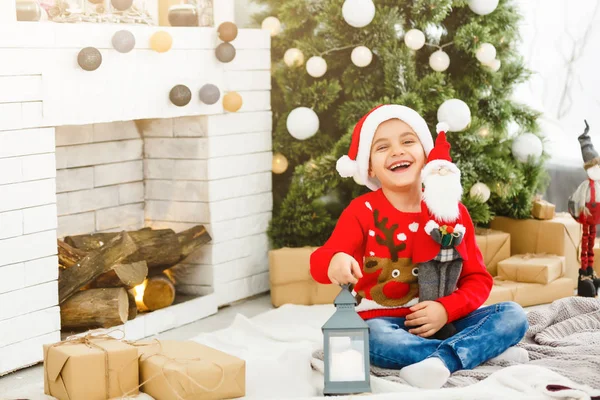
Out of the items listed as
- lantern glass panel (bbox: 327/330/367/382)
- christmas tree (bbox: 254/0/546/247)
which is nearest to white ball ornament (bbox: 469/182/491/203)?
christmas tree (bbox: 254/0/546/247)

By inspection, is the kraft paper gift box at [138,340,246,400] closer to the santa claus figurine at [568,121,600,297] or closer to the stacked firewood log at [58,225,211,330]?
the stacked firewood log at [58,225,211,330]

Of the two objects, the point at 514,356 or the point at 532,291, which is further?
the point at 532,291

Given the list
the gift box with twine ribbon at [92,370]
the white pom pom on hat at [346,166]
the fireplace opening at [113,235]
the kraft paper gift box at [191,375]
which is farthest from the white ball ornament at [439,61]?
the gift box with twine ribbon at [92,370]

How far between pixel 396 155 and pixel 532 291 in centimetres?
115

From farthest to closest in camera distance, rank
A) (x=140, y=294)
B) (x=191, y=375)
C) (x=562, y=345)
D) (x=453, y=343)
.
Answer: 1. (x=140, y=294)
2. (x=562, y=345)
3. (x=453, y=343)
4. (x=191, y=375)

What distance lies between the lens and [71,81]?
114 inches

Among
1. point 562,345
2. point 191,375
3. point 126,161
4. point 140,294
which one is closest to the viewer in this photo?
point 191,375

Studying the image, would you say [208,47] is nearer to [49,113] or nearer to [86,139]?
[86,139]

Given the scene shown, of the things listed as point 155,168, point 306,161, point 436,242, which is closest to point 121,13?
point 155,168

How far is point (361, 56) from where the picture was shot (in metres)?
3.60

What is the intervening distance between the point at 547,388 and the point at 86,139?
1899mm

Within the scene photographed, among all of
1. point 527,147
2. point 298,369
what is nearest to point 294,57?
point 527,147

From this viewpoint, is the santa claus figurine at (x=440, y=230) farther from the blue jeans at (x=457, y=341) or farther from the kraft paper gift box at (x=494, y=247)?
the kraft paper gift box at (x=494, y=247)

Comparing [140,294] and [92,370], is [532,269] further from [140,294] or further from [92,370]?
[92,370]
